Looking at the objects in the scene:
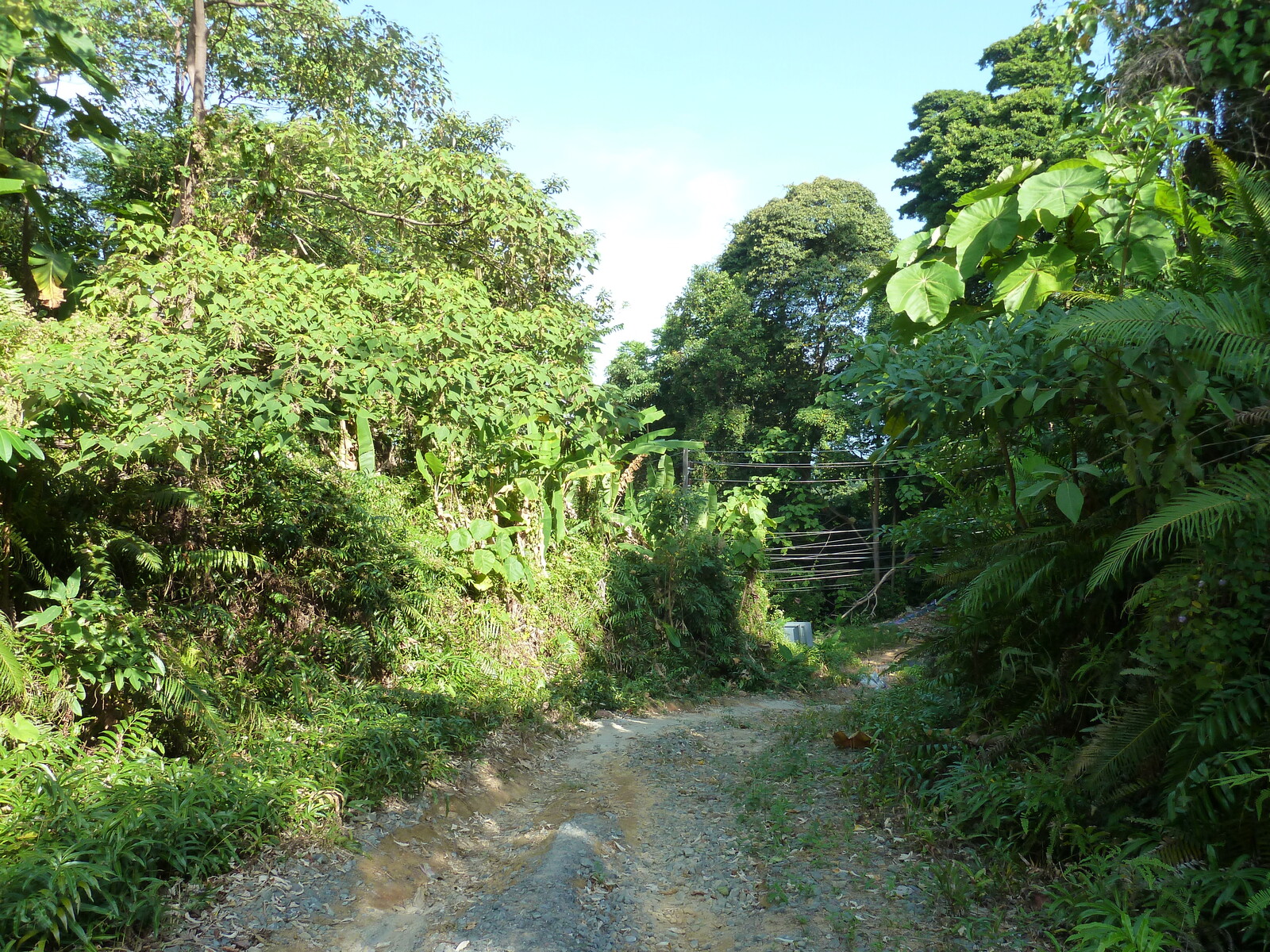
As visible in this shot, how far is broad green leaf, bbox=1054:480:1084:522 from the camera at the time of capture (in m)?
3.09

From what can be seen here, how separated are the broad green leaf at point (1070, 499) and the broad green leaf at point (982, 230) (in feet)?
5.43

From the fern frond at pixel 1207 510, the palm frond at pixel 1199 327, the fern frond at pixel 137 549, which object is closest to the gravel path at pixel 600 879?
the fern frond at pixel 1207 510

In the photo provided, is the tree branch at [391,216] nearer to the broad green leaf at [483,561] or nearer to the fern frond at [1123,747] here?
the broad green leaf at [483,561]

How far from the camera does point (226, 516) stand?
5.23m

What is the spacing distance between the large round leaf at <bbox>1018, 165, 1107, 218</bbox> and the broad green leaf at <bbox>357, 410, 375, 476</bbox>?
4670 mm

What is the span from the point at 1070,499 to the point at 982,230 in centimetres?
186

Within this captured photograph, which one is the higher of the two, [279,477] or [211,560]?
[279,477]

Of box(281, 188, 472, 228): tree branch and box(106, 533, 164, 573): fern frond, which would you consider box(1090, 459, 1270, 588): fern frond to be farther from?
box(281, 188, 472, 228): tree branch

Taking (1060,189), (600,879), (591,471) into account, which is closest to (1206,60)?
(1060,189)

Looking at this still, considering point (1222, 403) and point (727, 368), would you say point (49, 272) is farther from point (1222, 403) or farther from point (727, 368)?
point (727, 368)

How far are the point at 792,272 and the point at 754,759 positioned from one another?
15214 millimetres

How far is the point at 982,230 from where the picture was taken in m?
4.33

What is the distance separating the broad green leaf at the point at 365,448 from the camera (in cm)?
630

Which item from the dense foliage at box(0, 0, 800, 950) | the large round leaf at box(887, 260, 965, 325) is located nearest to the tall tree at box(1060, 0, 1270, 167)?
the large round leaf at box(887, 260, 965, 325)
